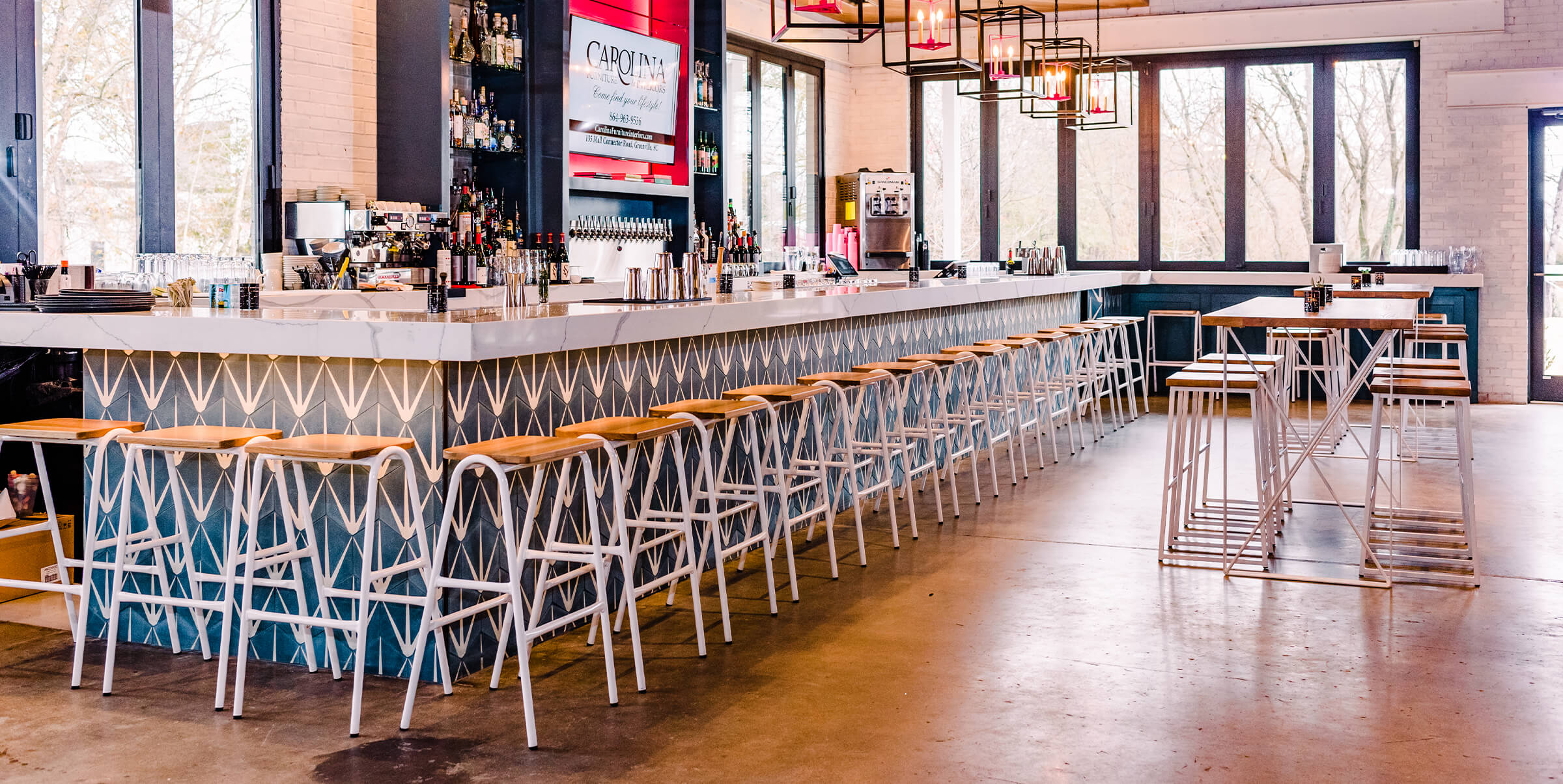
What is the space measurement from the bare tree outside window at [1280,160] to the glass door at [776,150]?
3790 mm

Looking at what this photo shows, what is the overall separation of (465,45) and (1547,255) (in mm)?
8760

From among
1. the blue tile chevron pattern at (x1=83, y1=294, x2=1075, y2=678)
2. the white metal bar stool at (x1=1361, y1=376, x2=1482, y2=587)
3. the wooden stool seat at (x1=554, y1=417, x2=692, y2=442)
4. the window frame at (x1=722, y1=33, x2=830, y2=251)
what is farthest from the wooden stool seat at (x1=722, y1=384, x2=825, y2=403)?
the window frame at (x1=722, y1=33, x2=830, y2=251)

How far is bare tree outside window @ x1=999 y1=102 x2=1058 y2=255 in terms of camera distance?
41.3 ft

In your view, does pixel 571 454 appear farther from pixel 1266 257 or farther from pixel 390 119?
pixel 1266 257

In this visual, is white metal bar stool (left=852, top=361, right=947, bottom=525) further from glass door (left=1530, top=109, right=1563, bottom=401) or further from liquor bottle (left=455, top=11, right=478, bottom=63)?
glass door (left=1530, top=109, right=1563, bottom=401)

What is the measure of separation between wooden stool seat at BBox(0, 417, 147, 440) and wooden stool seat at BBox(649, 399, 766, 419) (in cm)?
152

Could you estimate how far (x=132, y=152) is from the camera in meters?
5.91

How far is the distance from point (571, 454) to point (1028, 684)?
1.42 m

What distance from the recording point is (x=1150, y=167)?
1216 centimetres

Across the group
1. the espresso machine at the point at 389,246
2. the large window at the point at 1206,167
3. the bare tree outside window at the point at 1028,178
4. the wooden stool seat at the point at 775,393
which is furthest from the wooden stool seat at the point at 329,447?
the bare tree outside window at the point at 1028,178

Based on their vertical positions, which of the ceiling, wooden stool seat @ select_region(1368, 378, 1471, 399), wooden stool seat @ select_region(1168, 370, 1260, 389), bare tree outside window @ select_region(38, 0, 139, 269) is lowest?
wooden stool seat @ select_region(1368, 378, 1471, 399)

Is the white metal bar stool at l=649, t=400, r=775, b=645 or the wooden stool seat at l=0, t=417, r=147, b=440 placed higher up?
the wooden stool seat at l=0, t=417, r=147, b=440

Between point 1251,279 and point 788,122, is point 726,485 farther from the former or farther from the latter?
point 1251,279

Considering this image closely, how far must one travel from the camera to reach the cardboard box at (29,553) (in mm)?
4781
